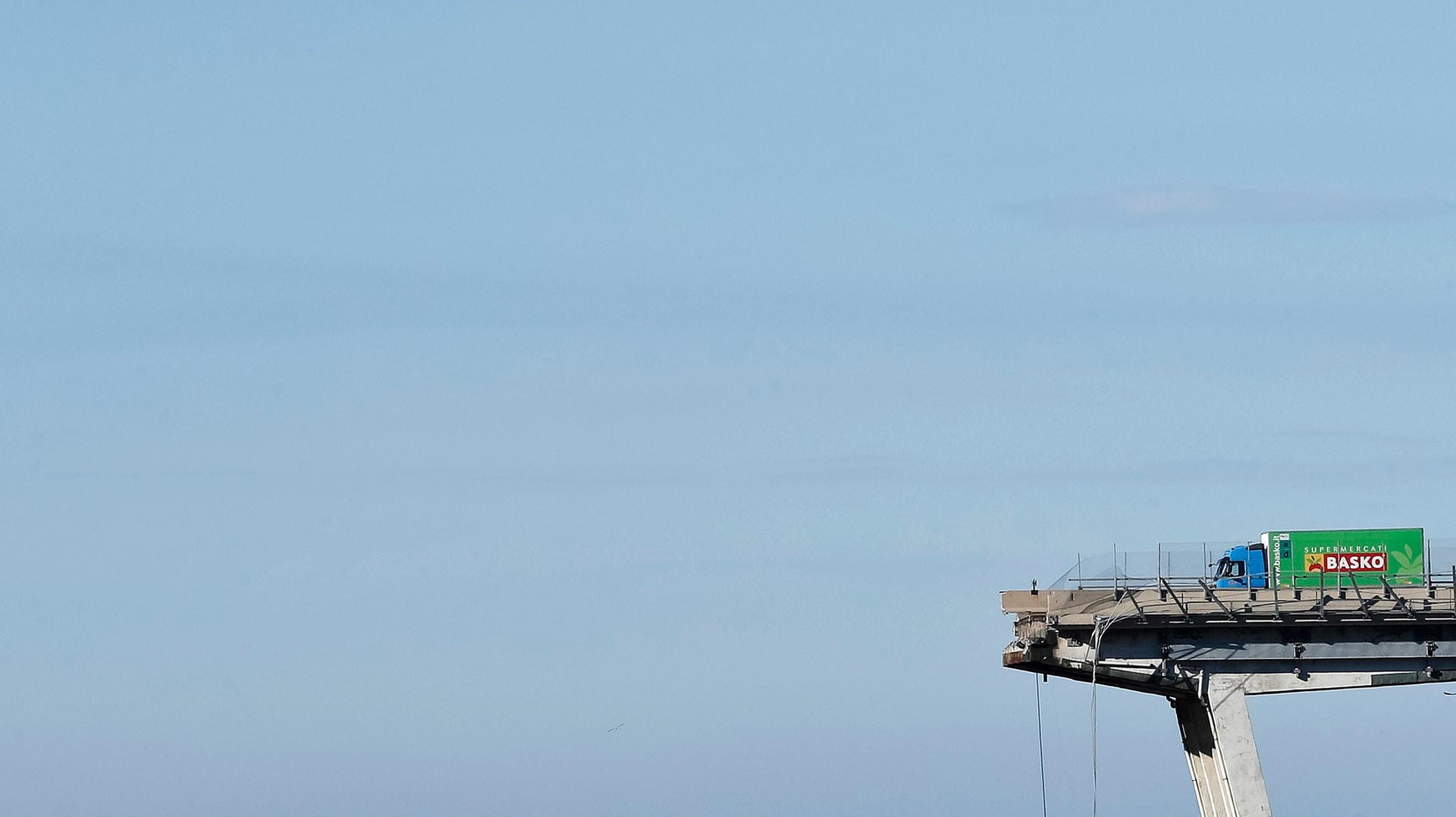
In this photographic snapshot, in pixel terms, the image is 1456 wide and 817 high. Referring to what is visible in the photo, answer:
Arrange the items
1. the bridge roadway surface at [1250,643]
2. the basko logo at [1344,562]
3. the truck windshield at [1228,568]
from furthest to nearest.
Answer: the basko logo at [1344,562], the truck windshield at [1228,568], the bridge roadway surface at [1250,643]

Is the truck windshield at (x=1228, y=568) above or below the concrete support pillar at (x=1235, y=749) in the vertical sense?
above

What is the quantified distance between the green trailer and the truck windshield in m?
1.33

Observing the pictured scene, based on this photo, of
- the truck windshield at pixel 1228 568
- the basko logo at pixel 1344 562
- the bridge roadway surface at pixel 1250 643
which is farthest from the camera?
the basko logo at pixel 1344 562

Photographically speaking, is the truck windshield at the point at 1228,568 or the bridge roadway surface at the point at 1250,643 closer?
the bridge roadway surface at the point at 1250,643

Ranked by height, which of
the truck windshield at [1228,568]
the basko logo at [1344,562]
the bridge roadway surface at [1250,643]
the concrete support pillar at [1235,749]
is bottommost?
the concrete support pillar at [1235,749]

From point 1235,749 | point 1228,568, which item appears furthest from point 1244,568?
point 1235,749

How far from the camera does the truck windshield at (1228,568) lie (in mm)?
80688

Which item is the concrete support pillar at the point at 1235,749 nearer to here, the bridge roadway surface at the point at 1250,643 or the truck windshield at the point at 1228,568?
the bridge roadway surface at the point at 1250,643

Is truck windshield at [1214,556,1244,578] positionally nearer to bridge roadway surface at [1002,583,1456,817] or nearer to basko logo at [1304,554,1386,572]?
bridge roadway surface at [1002,583,1456,817]

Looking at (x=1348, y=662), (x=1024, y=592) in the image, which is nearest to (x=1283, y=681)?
(x=1348, y=662)

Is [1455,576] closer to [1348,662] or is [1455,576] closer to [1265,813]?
[1348,662]

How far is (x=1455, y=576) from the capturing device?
262 ft

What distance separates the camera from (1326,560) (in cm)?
8288

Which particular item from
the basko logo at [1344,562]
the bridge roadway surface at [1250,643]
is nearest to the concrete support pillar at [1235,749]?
the bridge roadway surface at [1250,643]
